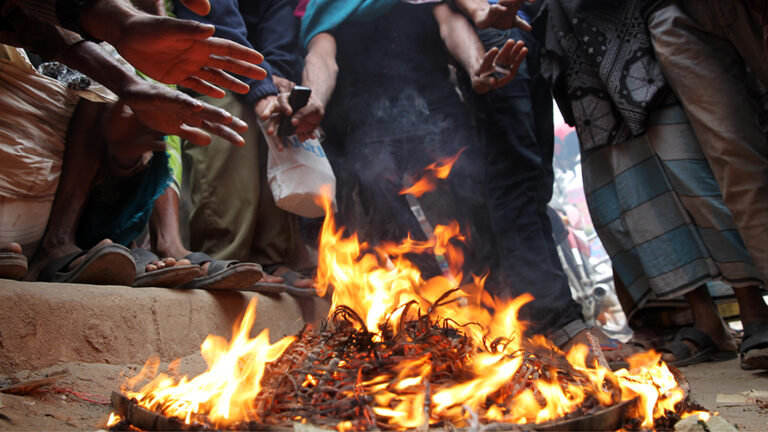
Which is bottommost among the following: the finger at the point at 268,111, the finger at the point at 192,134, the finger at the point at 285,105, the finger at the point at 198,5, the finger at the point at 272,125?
the finger at the point at 272,125

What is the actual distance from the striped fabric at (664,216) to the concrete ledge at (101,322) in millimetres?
2267

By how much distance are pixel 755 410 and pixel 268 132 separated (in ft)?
7.68

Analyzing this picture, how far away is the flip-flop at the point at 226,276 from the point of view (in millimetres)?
2369

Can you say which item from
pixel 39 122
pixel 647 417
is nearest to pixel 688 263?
pixel 647 417

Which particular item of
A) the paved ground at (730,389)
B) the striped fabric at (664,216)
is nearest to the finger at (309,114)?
the striped fabric at (664,216)

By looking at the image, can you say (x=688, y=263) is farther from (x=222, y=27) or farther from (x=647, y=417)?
(x=222, y=27)

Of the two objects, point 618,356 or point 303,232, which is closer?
point 618,356

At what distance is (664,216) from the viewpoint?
289 centimetres

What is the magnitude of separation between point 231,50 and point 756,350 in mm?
2447

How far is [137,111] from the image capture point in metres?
2.01

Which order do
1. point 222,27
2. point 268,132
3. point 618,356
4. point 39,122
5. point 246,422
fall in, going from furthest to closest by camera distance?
point 222,27, point 268,132, point 618,356, point 39,122, point 246,422

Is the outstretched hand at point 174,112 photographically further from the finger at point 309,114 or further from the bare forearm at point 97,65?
the finger at point 309,114

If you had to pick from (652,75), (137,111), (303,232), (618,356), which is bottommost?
(303,232)

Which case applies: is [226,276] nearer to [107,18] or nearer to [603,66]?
[107,18]
